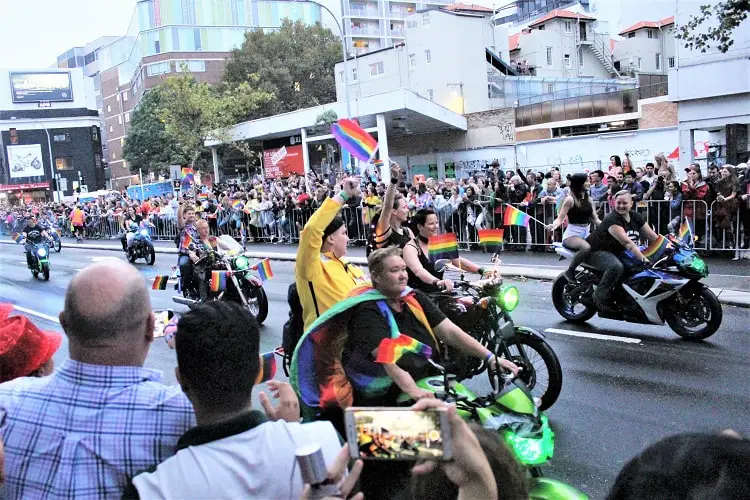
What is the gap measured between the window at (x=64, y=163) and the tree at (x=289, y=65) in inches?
1512

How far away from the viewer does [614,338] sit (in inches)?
319

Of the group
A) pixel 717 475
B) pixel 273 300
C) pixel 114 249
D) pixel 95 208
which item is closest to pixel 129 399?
pixel 717 475

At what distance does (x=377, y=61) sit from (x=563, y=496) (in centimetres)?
5678

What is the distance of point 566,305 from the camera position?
904 cm

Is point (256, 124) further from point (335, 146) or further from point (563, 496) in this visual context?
point (563, 496)

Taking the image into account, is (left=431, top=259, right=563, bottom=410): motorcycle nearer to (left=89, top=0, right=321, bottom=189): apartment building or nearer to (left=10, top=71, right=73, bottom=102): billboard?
(left=89, top=0, right=321, bottom=189): apartment building

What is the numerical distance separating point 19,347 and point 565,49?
64.0m

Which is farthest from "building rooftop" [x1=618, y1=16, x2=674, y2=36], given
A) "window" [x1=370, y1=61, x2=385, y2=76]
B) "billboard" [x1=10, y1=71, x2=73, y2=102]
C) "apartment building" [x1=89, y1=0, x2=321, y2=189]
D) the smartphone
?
"billboard" [x1=10, y1=71, x2=73, y2=102]

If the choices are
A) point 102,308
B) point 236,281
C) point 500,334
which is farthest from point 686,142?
point 102,308

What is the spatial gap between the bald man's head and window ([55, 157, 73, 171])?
102 meters

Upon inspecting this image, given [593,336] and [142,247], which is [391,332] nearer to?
[593,336]

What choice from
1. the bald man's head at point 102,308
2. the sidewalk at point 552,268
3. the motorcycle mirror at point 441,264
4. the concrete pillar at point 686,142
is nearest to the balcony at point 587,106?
the concrete pillar at point 686,142

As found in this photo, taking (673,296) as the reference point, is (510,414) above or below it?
above

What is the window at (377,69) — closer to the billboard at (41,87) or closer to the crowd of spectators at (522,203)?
the crowd of spectators at (522,203)
